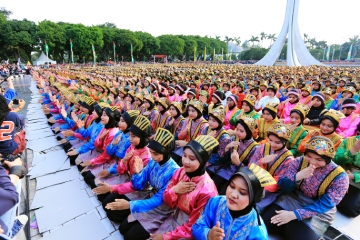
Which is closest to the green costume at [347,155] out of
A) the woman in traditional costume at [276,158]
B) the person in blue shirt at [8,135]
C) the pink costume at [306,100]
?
the woman in traditional costume at [276,158]

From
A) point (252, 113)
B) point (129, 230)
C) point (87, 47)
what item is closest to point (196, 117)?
point (252, 113)

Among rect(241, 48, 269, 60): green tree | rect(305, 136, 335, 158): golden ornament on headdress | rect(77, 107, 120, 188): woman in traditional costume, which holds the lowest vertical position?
rect(77, 107, 120, 188): woman in traditional costume

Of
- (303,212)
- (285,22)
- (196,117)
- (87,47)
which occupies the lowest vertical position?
(303,212)

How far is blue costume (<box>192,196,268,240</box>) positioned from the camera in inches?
64.0

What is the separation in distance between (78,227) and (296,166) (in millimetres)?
2868

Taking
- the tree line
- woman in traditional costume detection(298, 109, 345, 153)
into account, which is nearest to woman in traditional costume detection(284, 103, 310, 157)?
woman in traditional costume detection(298, 109, 345, 153)

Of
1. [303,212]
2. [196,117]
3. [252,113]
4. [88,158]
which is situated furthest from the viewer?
[252,113]

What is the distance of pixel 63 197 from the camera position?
349 cm

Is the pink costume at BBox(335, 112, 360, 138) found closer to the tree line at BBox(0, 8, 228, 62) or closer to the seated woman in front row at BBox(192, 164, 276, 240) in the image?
the seated woman in front row at BBox(192, 164, 276, 240)

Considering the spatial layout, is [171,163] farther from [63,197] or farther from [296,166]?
[63,197]

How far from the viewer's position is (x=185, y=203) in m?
2.28

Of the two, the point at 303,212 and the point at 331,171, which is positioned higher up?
the point at 331,171

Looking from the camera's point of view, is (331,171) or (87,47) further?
(87,47)

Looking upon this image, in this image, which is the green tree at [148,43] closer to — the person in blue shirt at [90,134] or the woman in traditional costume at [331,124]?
the person in blue shirt at [90,134]
